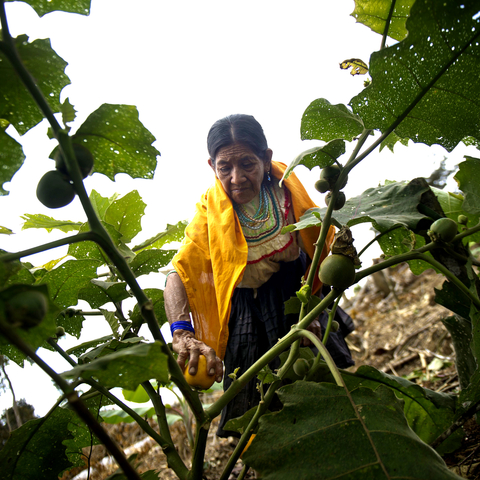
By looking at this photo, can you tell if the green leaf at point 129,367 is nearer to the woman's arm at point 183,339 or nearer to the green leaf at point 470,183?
the woman's arm at point 183,339

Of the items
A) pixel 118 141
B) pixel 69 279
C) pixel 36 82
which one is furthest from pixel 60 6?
pixel 69 279

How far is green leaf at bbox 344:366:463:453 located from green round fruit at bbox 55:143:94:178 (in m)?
0.83

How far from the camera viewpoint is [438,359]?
269 centimetres

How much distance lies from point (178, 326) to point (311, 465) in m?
0.73

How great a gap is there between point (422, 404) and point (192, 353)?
642 millimetres

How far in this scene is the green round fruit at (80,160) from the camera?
0.55m

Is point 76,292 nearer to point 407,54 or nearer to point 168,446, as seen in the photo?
point 168,446

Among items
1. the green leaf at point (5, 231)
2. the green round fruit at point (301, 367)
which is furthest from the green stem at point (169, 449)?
the green leaf at point (5, 231)

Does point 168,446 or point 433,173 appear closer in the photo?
point 168,446

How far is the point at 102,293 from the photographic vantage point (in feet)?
3.19

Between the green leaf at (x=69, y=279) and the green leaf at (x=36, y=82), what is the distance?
38 centimetres

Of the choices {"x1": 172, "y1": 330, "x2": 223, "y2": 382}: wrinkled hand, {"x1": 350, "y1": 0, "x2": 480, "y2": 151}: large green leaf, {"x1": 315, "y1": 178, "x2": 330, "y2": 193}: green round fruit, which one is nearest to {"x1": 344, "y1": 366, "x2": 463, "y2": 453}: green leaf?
{"x1": 172, "y1": 330, "x2": 223, "y2": 382}: wrinkled hand

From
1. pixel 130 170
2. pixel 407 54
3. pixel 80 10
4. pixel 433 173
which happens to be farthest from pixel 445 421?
pixel 433 173

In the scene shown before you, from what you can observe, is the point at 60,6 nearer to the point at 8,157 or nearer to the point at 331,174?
the point at 8,157
